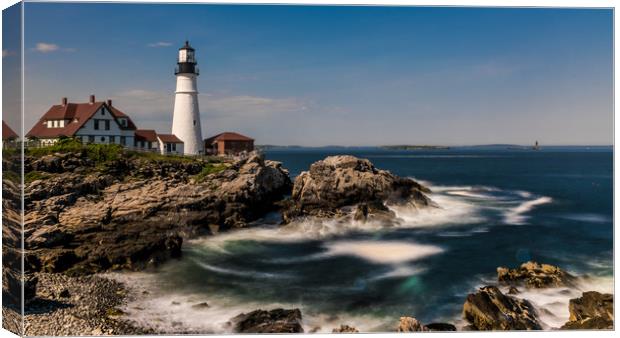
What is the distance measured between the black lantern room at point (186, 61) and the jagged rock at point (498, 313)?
8469 mm

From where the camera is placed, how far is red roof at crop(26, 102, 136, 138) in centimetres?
1207

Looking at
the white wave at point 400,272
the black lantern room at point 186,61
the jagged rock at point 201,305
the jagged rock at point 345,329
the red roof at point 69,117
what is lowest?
the jagged rock at point 345,329

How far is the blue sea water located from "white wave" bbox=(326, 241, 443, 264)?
0.03m

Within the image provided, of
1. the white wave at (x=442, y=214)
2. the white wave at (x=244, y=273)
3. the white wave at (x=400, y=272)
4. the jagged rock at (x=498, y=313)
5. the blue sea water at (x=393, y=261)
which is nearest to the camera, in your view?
Result: the jagged rock at (x=498, y=313)

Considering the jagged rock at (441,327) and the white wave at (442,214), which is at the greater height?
the white wave at (442,214)

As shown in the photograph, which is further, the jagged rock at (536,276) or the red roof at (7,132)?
the jagged rock at (536,276)

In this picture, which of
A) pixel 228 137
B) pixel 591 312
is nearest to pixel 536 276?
pixel 591 312

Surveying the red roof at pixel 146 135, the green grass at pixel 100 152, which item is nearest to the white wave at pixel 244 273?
the green grass at pixel 100 152

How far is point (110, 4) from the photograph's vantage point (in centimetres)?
1041

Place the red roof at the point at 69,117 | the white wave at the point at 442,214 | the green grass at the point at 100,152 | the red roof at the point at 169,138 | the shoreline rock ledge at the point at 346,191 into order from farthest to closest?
the shoreline rock ledge at the point at 346,191 → the red roof at the point at 169,138 → the white wave at the point at 442,214 → the green grass at the point at 100,152 → the red roof at the point at 69,117

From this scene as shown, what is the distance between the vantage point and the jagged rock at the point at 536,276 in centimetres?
1069

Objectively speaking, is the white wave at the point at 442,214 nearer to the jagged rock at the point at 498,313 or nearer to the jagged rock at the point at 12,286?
the jagged rock at the point at 498,313

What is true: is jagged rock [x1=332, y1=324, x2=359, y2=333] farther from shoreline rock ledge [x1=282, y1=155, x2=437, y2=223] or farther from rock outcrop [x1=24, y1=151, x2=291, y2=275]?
shoreline rock ledge [x1=282, y1=155, x2=437, y2=223]

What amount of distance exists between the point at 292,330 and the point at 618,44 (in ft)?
29.3
